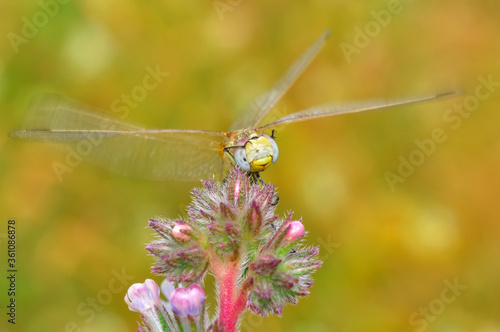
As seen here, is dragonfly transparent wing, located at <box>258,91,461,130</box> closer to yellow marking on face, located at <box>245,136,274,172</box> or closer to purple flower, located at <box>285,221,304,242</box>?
yellow marking on face, located at <box>245,136,274,172</box>

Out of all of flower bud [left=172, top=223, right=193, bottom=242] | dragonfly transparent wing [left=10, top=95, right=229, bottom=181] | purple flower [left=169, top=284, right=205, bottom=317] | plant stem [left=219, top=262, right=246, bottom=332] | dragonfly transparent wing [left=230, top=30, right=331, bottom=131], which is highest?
dragonfly transparent wing [left=230, top=30, right=331, bottom=131]

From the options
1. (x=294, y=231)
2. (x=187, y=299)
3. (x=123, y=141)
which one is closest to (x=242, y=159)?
(x=294, y=231)

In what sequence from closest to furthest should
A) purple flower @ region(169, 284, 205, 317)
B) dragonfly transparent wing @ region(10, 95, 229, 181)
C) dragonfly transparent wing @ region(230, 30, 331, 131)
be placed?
purple flower @ region(169, 284, 205, 317) → dragonfly transparent wing @ region(10, 95, 229, 181) → dragonfly transparent wing @ region(230, 30, 331, 131)

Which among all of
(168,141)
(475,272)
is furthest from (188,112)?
(475,272)

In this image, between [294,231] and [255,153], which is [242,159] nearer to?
[255,153]

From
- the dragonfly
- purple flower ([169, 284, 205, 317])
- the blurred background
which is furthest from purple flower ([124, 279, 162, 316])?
the blurred background

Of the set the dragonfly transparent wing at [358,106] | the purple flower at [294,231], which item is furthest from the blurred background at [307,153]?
the purple flower at [294,231]

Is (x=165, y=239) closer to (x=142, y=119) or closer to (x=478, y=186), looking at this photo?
(x=142, y=119)

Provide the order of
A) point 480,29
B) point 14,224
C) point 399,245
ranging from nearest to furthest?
1. point 14,224
2. point 399,245
3. point 480,29
